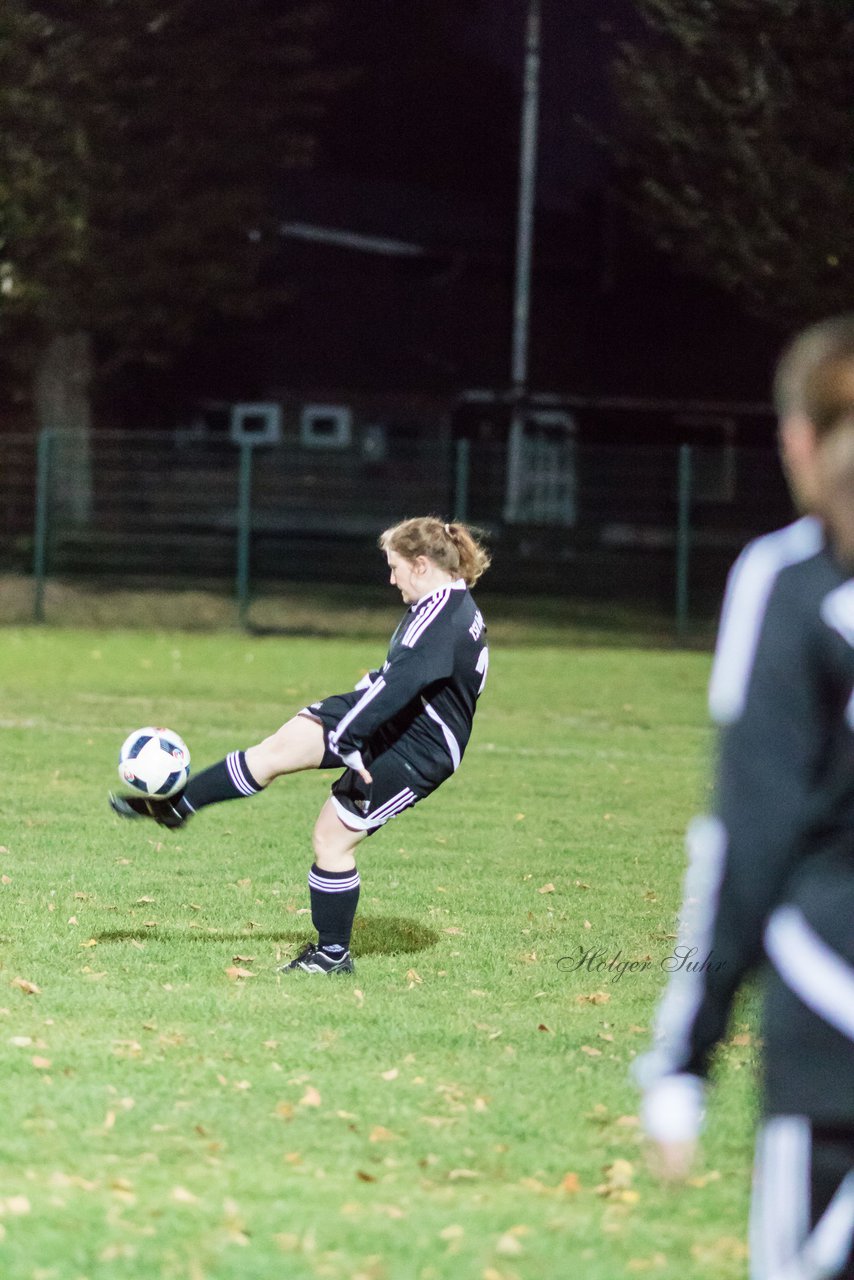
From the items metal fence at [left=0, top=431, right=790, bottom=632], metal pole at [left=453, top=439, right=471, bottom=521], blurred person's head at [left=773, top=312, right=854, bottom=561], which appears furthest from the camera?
metal fence at [left=0, top=431, right=790, bottom=632]

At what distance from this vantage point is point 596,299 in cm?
3894

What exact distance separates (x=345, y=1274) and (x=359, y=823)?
2.87 m

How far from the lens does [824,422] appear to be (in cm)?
233

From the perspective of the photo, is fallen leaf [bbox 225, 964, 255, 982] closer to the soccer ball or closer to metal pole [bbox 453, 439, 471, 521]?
the soccer ball

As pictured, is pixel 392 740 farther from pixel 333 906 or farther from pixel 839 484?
pixel 839 484

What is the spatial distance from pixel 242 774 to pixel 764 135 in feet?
65.3

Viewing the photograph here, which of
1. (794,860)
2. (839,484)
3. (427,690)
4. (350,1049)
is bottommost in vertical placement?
(350,1049)

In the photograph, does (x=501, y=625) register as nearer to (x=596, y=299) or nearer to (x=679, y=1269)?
(x=596, y=299)

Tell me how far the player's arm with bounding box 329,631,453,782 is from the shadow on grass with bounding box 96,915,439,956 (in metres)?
0.99

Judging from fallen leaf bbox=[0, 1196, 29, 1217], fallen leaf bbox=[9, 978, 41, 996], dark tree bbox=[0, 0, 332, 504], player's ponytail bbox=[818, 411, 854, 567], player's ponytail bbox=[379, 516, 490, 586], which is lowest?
fallen leaf bbox=[9, 978, 41, 996]

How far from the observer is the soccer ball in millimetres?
6840

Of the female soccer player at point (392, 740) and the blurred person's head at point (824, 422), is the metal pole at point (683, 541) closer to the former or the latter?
the female soccer player at point (392, 740)

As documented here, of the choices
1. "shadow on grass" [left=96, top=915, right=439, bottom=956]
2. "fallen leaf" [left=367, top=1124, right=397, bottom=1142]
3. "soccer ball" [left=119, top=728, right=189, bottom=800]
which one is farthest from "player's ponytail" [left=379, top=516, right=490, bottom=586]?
"fallen leaf" [left=367, top=1124, right=397, bottom=1142]

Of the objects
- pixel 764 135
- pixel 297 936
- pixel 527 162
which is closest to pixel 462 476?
pixel 764 135
